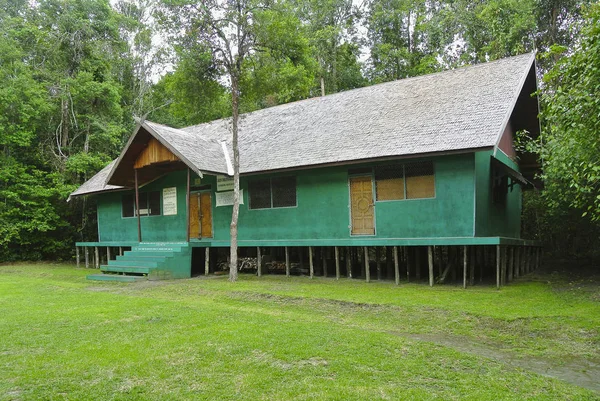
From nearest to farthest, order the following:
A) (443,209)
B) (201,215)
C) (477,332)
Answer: (477,332) < (443,209) < (201,215)

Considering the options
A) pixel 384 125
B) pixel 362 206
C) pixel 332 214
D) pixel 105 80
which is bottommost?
pixel 332 214

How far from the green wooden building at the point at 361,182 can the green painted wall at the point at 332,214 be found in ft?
0.11

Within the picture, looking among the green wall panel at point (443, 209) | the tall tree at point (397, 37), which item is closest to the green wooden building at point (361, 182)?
the green wall panel at point (443, 209)

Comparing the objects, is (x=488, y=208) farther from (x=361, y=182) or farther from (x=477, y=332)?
(x=477, y=332)

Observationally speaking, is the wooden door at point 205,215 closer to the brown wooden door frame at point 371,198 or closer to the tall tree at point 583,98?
the brown wooden door frame at point 371,198

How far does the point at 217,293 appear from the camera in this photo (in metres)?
10.1

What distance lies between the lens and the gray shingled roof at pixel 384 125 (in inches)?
442

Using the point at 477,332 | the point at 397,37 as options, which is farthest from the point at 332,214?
the point at 397,37

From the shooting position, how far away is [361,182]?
12.5 m

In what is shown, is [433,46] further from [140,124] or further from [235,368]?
[235,368]

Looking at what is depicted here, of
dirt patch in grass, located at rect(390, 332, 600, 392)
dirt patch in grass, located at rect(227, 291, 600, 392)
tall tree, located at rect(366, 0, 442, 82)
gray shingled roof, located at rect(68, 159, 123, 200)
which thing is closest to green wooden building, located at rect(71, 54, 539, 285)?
gray shingled roof, located at rect(68, 159, 123, 200)

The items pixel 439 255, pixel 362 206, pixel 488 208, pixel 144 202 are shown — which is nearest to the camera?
pixel 488 208

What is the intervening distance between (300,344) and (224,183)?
10.1 metres

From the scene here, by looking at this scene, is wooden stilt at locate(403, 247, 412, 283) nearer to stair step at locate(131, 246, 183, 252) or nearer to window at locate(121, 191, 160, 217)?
stair step at locate(131, 246, 183, 252)
